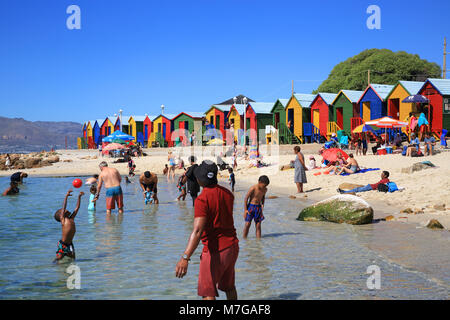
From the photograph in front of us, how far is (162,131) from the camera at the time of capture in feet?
175

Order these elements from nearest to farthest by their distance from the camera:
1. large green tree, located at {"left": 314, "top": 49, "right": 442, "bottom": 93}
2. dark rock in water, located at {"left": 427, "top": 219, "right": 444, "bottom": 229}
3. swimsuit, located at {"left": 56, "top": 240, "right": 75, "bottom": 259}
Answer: swimsuit, located at {"left": 56, "top": 240, "right": 75, "bottom": 259}
dark rock in water, located at {"left": 427, "top": 219, "right": 444, "bottom": 229}
large green tree, located at {"left": 314, "top": 49, "right": 442, "bottom": 93}

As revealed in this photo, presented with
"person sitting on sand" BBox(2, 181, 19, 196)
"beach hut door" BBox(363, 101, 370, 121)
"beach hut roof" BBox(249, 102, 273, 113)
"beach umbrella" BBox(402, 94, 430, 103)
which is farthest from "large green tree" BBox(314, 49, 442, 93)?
"person sitting on sand" BBox(2, 181, 19, 196)

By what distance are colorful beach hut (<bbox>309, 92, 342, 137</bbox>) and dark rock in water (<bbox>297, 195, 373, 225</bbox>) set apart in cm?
2589

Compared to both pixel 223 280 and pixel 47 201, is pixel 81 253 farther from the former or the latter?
pixel 47 201

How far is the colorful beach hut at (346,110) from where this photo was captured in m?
37.1

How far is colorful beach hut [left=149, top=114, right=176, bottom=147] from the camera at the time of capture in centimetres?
5166

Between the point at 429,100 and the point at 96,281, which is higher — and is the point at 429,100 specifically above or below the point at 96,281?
above

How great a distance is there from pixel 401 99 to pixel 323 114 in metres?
7.05

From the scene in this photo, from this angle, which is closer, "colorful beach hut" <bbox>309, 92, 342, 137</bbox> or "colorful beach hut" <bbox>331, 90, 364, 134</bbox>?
"colorful beach hut" <bbox>331, 90, 364, 134</bbox>

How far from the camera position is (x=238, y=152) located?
113ft

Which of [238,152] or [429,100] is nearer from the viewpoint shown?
[429,100]

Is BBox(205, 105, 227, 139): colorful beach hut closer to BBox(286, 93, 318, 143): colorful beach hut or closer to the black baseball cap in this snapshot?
BBox(286, 93, 318, 143): colorful beach hut
